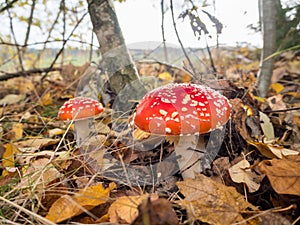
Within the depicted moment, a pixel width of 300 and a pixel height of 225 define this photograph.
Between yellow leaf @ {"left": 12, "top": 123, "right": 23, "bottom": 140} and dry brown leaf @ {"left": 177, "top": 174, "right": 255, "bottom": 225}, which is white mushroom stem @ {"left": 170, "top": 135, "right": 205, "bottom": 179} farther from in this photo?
yellow leaf @ {"left": 12, "top": 123, "right": 23, "bottom": 140}

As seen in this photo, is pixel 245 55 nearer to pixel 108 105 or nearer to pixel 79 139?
pixel 108 105

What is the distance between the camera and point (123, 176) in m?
1.61

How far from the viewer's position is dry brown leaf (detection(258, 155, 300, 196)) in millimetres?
1135

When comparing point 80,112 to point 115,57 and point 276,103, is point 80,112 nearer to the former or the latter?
point 115,57

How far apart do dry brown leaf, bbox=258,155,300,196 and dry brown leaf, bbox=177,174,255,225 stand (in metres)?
0.14

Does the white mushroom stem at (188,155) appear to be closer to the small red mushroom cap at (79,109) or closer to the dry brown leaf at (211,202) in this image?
the dry brown leaf at (211,202)

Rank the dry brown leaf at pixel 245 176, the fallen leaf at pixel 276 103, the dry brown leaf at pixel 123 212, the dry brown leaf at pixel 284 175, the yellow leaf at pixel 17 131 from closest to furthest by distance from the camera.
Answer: the dry brown leaf at pixel 123 212
the dry brown leaf at pixel 284 175
the dry brown leaf at pixel 245 176
the yellow leaf at pixel 17 131
the fallen leaf at pixel 276 103

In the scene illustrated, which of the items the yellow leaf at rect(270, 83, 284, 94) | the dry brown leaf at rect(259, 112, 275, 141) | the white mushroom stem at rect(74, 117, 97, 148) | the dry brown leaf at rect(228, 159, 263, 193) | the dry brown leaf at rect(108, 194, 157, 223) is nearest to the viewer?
the dry brown leaf at rect(108, 194, 157, 223)

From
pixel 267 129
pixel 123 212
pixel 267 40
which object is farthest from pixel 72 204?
pixel 267 40

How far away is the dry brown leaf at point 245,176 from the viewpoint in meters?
1.33

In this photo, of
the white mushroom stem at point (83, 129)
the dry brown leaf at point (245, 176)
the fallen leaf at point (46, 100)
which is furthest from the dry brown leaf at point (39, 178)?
the fallen leaf at point (46, 100)

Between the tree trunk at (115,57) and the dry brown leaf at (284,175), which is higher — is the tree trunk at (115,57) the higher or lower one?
the higher one

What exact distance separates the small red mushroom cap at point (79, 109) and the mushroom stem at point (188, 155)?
67 centimetres

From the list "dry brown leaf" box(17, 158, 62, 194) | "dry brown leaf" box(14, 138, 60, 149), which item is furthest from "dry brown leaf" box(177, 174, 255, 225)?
"dry brown leaf" box(14, 138, 60, 149)
